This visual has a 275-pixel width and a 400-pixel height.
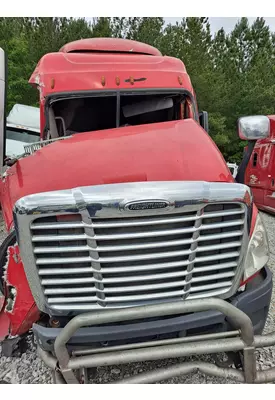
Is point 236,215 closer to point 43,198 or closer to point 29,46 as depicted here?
point 43,198

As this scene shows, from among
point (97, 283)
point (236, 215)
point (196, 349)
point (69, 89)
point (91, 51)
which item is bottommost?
point (196, 349)

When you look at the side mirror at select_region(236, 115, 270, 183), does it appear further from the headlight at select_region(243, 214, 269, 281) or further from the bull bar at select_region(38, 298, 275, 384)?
the bull bar at select_region(38, 298, 275, 384)

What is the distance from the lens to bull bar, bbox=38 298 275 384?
1.97 meters

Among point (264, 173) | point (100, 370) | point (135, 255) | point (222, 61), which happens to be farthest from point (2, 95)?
point (222, 61)

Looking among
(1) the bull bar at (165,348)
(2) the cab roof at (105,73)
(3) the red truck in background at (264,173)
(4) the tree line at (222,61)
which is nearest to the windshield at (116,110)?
(2) the cab roof at (105,73)

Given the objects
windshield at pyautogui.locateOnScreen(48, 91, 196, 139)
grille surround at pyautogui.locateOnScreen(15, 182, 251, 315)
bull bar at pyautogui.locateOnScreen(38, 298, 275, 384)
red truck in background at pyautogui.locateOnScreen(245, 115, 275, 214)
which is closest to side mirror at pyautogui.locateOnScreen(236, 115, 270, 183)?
grille surround at pyautogui.locateOnScreen(15, 182, 251, 315)

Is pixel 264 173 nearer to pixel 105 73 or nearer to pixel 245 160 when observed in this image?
pixel 105 73

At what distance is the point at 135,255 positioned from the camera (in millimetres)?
2033

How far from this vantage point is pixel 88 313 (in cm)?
202

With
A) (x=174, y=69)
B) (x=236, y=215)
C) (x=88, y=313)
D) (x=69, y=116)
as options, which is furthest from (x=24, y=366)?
(x=174, y=69)

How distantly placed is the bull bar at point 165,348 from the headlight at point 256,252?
0.34 meters

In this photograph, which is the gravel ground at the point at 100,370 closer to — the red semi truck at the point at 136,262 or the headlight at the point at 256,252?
the red semi truck at the point at 136,262

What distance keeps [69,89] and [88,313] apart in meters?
2.62

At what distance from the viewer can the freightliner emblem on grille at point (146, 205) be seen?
1893mm
